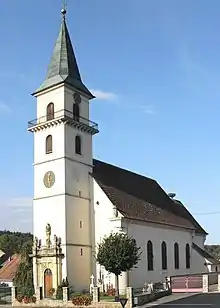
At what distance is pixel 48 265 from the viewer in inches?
1743

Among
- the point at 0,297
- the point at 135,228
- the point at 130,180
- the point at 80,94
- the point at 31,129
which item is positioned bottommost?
the point at 0,297

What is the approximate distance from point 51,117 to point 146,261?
1701 cm

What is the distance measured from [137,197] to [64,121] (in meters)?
12.6

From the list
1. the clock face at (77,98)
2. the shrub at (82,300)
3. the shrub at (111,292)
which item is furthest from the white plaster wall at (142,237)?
the clock face at (77,98)

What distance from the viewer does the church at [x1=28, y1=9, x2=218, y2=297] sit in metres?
44.8

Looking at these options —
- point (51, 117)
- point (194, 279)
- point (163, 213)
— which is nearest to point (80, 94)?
point (51, 117)

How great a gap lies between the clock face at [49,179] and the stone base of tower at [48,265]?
154 inches

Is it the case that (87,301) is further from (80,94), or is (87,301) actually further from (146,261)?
(80,94)

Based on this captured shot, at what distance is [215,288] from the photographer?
46156mm

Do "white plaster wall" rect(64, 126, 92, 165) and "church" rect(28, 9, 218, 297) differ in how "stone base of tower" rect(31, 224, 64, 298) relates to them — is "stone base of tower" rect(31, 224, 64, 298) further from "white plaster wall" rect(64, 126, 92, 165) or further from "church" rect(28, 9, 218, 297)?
"white plaster wall" rect(64, 126, 92, 165)

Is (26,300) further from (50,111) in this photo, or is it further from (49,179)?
(50,111)

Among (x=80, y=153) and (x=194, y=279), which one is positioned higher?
(x=80, y=153)

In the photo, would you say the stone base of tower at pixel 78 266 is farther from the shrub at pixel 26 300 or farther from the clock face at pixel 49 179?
the clock face at pixel 49 179

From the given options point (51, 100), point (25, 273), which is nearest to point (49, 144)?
point (51, 100)
